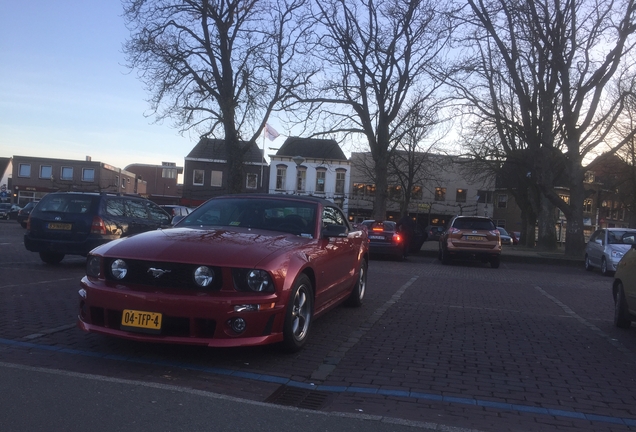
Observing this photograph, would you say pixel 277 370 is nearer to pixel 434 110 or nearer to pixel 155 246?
pixel 155 246

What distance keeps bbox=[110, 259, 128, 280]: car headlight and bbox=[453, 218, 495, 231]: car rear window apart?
1592 cm

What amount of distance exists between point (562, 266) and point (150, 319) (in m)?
21.8

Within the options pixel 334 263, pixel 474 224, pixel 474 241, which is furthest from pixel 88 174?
pixel 334 263

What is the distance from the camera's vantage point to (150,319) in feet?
17.6

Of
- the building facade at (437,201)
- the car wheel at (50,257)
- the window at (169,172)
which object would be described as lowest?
the car wheel at (50,257)

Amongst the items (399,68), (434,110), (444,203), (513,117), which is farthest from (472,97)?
(444,203)

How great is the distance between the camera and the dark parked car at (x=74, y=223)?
1241cm

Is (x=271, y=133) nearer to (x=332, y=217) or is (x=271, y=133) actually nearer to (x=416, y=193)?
(x=416, y=193)

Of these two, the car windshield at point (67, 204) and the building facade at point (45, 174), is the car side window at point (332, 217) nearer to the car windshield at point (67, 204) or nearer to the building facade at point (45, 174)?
the car windshield at point (67, 204)

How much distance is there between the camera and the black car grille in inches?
214

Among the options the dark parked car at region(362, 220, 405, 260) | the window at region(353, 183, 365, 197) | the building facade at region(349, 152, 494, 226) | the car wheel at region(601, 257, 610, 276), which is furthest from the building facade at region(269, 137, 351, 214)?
the car wheel at region(601, 257, 610, 276)

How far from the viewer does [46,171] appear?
213 feet

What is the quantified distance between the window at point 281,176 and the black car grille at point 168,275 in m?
56.2

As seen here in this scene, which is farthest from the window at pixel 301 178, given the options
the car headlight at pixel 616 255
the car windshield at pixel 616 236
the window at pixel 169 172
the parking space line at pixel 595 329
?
the parking space line at pixel 595 329
